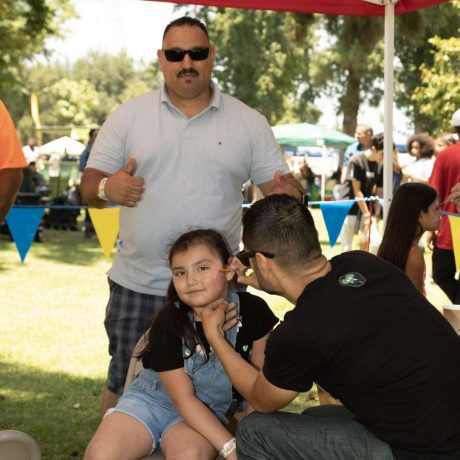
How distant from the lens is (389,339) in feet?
8.82

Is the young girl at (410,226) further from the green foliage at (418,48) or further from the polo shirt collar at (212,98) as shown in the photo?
the green foliage at (418,48)

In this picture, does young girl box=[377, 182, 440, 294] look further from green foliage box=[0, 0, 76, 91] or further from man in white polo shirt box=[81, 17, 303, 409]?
green foliage box=[0, 0, 76, 91]

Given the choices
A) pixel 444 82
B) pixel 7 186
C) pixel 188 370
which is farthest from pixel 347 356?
pixel 444 82

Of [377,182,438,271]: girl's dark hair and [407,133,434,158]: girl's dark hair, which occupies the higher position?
[377,182,438,271]: girl's dark hair

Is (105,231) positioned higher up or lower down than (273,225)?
lower down

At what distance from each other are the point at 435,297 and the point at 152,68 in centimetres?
3505

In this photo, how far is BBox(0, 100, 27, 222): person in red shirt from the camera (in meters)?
4.21

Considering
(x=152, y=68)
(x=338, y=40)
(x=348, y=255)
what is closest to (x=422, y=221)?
(x=348, y=255)

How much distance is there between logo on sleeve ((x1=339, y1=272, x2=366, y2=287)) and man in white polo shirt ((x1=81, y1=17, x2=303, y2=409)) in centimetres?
123

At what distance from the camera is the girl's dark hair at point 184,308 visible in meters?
3.36

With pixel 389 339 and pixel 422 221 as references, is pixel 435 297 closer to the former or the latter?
pixel 422 221

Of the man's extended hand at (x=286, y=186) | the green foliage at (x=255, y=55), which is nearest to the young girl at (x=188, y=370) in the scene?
the man's extended hand at (x=286, y=186)

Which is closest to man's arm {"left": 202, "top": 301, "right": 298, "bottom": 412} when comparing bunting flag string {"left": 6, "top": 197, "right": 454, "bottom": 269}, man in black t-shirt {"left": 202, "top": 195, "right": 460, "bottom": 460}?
man in black t-shirt {"left": 202, "top": 195, "right": 460, "bottom": 460}

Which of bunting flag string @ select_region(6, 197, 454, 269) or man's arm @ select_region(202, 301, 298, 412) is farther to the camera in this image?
bunting flag string @ select_region(6, 197, 454, 269)
